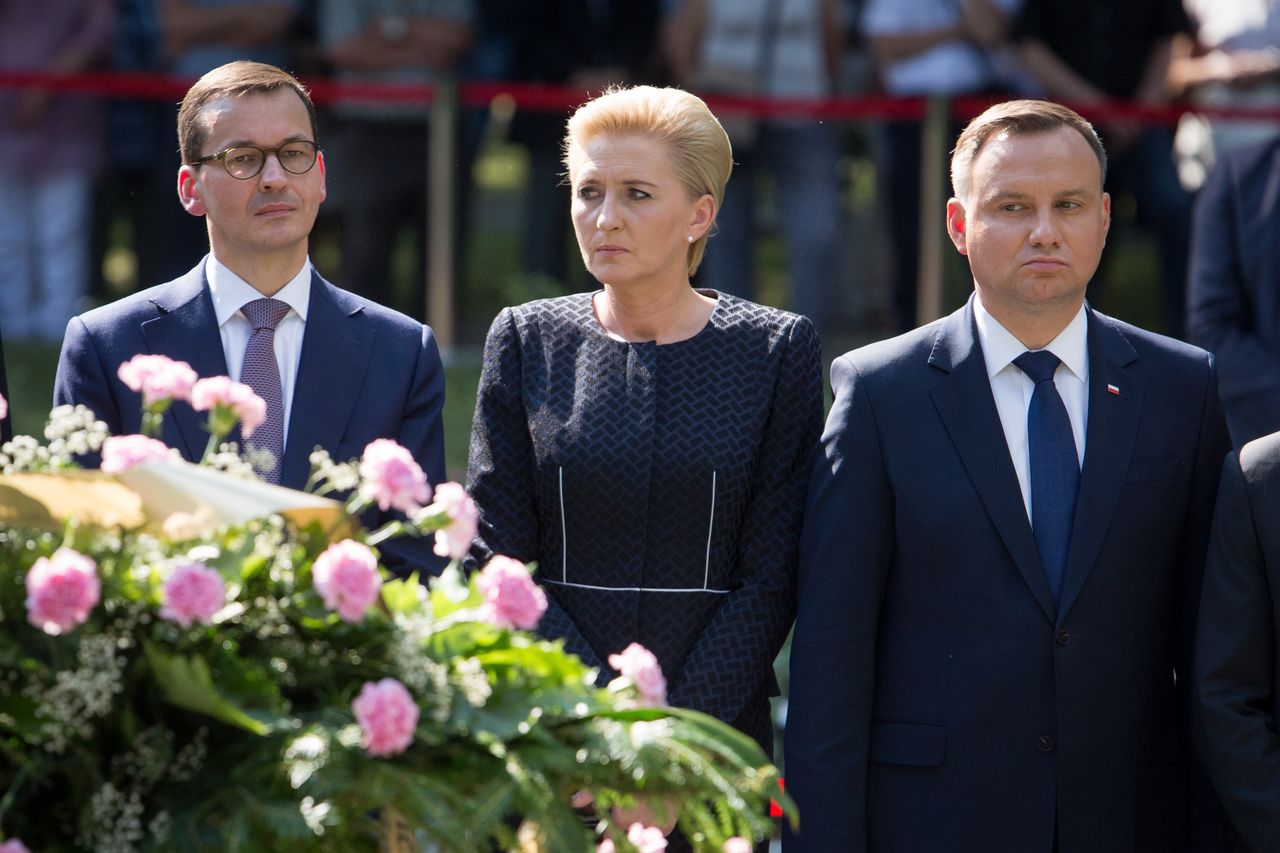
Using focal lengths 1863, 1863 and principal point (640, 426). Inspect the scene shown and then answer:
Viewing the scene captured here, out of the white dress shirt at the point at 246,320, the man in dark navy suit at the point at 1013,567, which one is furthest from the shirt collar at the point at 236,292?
the man in dark navy suit at the point at 1013,567

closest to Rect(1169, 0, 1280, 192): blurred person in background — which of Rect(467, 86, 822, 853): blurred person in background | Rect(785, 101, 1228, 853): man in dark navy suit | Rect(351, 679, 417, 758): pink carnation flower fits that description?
Rect(785, 101, 1228, 853): man in dark navy suit

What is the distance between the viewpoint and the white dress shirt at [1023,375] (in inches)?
136

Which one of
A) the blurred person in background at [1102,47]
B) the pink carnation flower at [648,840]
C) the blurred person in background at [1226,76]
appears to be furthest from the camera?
Result: the blurred person in background at [1102,47]

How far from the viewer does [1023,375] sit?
11.4ft

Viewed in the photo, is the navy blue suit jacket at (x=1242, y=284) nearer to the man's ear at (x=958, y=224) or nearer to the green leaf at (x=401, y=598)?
the man's ear at (x=958, y=224)

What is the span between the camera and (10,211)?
7656mm

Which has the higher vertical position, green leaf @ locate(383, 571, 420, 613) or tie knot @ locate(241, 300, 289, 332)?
tie knot @ locate(241, 300, 289, 332)

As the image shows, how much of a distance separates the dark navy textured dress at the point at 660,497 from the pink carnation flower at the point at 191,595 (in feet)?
4.57

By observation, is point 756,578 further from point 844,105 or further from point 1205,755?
point 844,105

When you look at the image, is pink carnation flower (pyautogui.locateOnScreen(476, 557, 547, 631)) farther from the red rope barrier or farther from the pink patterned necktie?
the red rope barrier

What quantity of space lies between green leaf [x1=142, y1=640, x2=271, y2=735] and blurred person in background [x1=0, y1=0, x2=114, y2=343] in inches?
225

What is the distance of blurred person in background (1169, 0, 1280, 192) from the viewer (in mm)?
7039

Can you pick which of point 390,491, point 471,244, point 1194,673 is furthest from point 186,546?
point 471,244

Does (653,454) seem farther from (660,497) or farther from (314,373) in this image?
(314,373)
